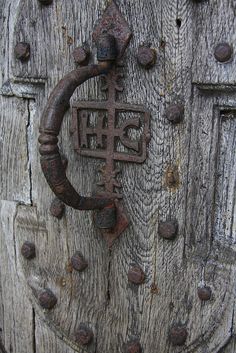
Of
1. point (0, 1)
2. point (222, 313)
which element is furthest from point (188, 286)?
point (0, 1)

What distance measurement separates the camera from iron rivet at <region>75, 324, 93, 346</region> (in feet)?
3.62

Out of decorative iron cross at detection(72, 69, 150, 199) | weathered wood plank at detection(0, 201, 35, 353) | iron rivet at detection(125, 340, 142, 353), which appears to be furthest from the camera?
weathered wood plank at detection(0, 201, 35, 353)

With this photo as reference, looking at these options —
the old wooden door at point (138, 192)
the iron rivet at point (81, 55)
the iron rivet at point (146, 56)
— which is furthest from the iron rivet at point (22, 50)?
the iron rivet at point (146, 56)

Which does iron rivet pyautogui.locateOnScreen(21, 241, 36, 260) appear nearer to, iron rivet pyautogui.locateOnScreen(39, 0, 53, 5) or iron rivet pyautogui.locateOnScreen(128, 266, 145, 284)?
iron rivet pyautogui.locateOnScreen(128, 266, 145, 284)

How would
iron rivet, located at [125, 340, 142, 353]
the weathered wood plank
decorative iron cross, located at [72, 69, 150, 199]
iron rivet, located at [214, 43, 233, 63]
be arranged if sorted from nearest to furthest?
iron rivet, located at [214, 43, 233, 63]
decorative iron cross, located at [72, 69, 150, 199]
iron rivet, located at [125, 340, 142, 353]
the weathered wood plank

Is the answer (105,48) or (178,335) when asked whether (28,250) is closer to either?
(178,335)

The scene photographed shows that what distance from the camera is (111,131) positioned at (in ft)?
3.16

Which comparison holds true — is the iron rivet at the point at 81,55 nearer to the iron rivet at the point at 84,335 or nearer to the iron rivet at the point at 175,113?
the iron rivet at the point at 175,113

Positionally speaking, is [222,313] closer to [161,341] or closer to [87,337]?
[161,341]

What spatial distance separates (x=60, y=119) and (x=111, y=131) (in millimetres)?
140

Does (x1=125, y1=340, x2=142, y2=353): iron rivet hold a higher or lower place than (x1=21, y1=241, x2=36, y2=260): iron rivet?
lower

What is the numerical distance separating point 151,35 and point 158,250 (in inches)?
15.8

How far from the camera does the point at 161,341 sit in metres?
1.03

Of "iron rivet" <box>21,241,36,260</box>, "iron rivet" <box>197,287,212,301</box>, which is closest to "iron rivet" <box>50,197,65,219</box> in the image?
"iron rivet" <box>21,241,36,260</box>
